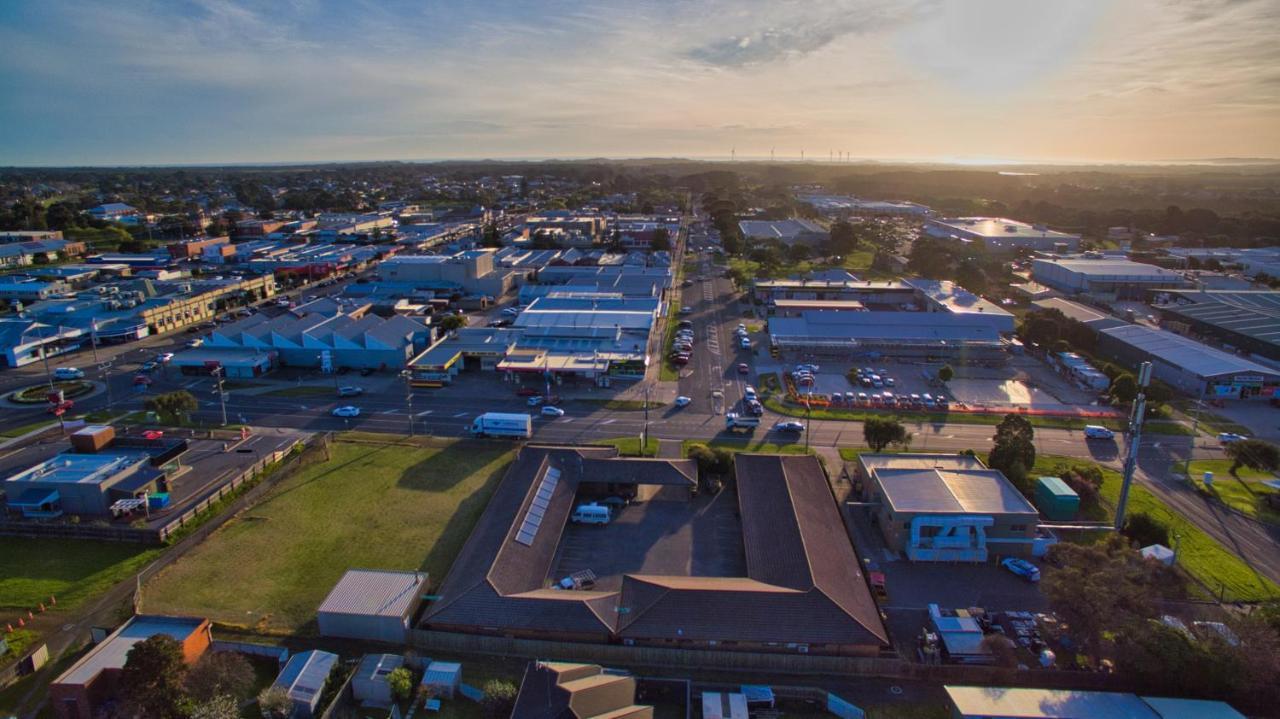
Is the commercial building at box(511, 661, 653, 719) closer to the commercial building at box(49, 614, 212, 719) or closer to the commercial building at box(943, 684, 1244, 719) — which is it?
the commercial building at box(943, 684, 1244, 719)

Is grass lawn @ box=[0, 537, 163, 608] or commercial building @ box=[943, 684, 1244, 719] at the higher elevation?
commercial building @ box=[943, 684, 1244, 719]

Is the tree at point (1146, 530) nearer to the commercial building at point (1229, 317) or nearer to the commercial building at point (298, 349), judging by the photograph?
the commercial building at point (1229, 317)

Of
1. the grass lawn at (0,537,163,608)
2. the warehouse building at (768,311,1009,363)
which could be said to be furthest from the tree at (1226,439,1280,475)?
the grass lawn at (0,537,163,608)

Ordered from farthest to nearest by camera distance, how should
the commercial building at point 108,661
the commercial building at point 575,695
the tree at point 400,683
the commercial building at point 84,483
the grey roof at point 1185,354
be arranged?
1. the grey roof at point 1185,354
2. the commercial building at point 84,483
3. the tree at point 400,683
4. the commercial building at point 108,661
5. the commercial building at point 575,695

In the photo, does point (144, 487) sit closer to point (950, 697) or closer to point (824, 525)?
point (824, 525)

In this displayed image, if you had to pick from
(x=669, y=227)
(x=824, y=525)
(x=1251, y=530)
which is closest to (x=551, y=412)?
(x=824, y=525)

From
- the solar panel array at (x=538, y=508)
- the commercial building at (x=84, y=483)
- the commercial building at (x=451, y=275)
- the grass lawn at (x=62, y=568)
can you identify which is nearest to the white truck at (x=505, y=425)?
the solar panel array at (x=538, y=508)
